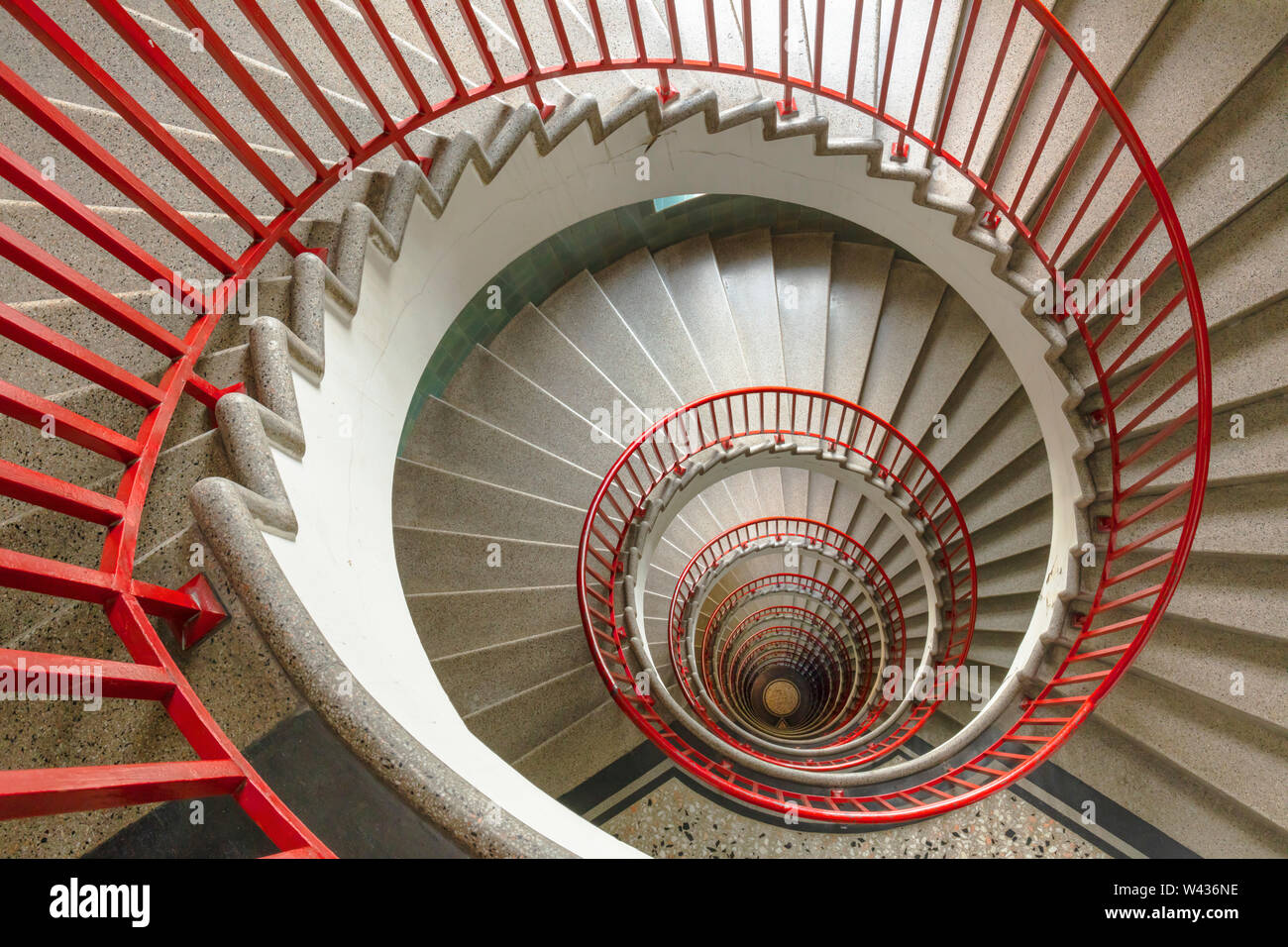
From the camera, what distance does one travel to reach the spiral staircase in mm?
1889

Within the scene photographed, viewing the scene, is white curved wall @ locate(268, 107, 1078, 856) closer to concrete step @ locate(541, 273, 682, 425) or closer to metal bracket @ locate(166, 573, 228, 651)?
metal bracket @ locate(166, 573, 228, 651)

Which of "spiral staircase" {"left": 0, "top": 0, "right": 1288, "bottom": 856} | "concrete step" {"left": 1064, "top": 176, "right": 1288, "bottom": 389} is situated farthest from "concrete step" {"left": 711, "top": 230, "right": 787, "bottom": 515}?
"concrete step" {"left": 1064, "top": 176, "right": 1288, "bottom": 389}

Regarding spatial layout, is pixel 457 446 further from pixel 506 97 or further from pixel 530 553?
pixel 506 97

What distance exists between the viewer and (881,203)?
4641 mm

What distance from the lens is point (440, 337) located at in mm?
4250

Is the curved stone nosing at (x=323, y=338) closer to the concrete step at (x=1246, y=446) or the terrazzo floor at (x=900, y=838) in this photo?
the concrete step at (x=1246, y=446)

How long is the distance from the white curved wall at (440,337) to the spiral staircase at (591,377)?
0.11ft

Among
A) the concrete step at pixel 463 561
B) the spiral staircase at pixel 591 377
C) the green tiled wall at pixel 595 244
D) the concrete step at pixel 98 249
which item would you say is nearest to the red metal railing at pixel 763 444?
the spiral staircase at pixel 591 377

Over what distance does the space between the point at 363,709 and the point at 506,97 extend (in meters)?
3.80

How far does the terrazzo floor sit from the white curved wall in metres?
1.47

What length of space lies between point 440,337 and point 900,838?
4.32 meters

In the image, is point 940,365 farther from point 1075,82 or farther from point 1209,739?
point 1209,739
